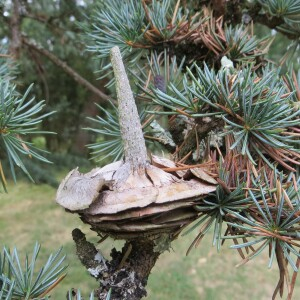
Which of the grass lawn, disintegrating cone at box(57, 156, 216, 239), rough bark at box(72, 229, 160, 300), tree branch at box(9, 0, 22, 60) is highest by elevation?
tree branch at box(9, 0, 22, 60)

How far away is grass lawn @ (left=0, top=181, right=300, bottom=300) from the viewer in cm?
227

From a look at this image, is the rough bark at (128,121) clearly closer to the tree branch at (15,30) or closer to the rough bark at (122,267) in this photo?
the rough bark at (122,267)

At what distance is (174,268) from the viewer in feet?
8.40

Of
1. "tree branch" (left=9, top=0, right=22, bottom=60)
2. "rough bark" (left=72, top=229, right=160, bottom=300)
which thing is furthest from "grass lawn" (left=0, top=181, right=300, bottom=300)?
"rough bark" (left=72, top=229, right=160, bottom=300)

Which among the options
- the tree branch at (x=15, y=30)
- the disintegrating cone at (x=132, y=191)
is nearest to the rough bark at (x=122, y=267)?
the disintegrating cone at (x=132, y=191)

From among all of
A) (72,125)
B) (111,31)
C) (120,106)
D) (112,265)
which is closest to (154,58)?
(111,31)

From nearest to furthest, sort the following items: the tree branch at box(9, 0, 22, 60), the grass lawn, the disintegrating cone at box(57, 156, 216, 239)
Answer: the disintegrating cone at box(57, 156, 216, 239) → the tree branch at box(9, 0, 22, 60) → the grass lawn

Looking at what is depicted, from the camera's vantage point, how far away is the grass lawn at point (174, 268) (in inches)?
89.4

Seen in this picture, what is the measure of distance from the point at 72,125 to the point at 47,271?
1.71 metres

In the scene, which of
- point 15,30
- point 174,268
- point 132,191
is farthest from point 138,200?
point 174,268

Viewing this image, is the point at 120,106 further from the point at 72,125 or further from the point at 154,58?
the point at 72,125

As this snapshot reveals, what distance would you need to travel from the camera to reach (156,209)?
1.17 ft

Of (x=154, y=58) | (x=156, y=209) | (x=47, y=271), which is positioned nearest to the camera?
(x=156, y=209)

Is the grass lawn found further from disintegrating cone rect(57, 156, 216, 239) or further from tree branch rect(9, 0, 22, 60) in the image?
disintegrating cone rect(57, 156, 216, 239)
